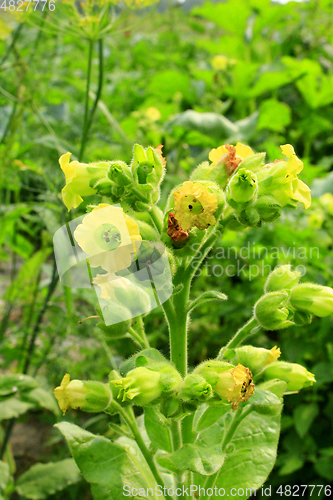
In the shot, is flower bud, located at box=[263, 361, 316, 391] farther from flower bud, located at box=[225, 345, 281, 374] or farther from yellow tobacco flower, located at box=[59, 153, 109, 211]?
yellow tobacco flower, located at box=[59, 153, 109, 211]

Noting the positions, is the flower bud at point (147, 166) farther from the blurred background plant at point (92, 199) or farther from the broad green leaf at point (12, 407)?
the broad green leaf at point (12, 407)

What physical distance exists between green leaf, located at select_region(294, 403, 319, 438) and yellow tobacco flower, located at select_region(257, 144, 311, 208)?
0.87 metres

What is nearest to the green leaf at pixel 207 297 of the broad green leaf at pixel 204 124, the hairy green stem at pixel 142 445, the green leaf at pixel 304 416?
the hairy green stem at pixel 142 445

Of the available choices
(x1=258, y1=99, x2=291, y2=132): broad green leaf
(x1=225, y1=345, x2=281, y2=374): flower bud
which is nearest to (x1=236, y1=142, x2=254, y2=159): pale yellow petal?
(x1=225, y1=345, x2=281, y2=374): flower bud

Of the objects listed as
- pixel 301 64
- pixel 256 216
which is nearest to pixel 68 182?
pixel 256 216

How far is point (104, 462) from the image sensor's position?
2.27ft

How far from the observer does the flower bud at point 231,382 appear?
1.80 feet

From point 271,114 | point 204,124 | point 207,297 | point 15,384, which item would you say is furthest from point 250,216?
point 271,114

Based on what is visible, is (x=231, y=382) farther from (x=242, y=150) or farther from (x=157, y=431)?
(x=242, y=150)

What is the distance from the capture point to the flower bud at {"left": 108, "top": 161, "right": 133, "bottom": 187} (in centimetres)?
57

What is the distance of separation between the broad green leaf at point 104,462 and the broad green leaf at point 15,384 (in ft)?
1.44

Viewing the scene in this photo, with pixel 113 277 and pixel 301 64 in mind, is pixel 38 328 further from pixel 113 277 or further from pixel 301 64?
pixel 301 64

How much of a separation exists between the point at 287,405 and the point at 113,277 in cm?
110

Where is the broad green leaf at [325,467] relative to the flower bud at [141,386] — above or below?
below
